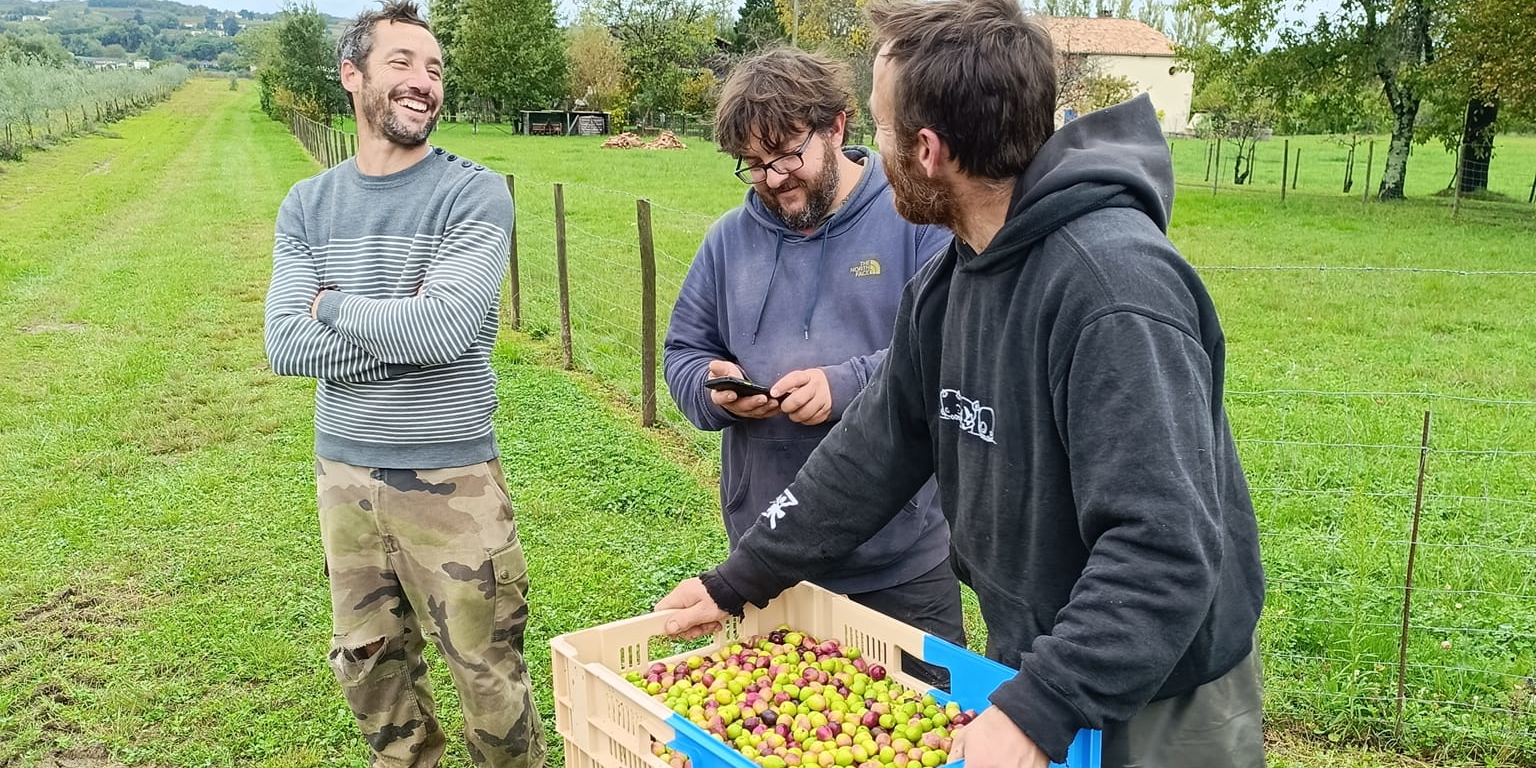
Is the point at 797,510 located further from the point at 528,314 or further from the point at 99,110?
the point at 99,110

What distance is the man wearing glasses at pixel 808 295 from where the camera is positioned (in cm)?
291

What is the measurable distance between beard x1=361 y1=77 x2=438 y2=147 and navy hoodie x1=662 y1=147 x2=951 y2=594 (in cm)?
83

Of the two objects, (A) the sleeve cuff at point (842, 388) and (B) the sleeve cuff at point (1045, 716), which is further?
(A) the sleeve cuff at point (842, 388)

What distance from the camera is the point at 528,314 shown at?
1114cm

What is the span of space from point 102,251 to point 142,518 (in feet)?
40.2

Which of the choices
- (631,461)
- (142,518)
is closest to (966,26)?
(631,461)

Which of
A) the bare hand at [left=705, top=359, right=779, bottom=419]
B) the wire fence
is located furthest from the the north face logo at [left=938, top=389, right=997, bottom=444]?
the wire fence

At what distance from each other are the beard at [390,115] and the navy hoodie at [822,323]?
32.7 inches

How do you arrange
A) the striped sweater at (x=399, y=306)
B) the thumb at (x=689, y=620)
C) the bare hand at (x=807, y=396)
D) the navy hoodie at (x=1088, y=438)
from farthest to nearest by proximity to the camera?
1. the striped sweater at (x=399, y=306)
2. the bare hand at (x=807, y=396)
3. the thumb at (x=689, y=620)
4. the navy hoodie at (x=1088, y=438)

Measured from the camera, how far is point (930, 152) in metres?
1.92

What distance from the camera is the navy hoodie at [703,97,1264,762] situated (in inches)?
64.2

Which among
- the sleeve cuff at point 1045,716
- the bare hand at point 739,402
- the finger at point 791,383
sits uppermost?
the finger at point 791,383

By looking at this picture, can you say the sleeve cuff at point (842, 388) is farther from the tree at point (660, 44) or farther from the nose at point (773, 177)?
the tree at point (660, 44)

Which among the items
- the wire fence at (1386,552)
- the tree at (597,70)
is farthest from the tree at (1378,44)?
the tree at (597,70)
